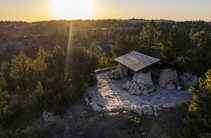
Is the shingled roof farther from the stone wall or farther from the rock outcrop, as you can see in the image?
the rock outcrop

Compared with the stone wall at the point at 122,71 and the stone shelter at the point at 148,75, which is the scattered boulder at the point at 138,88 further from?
the stone wall at the point at 122,71

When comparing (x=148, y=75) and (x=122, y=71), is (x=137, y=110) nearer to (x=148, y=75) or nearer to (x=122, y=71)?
(x=148, y=75)

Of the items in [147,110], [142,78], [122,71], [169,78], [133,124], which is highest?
[142,78]

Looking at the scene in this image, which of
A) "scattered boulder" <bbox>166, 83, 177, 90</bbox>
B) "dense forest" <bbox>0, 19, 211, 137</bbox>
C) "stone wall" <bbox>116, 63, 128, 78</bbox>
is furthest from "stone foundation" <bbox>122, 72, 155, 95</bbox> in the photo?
"dense forest" <bbox>0, 19, 211, 137</bbox>

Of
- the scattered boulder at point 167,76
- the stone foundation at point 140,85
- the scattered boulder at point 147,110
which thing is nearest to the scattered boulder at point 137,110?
the scattered boulder at point 147,110

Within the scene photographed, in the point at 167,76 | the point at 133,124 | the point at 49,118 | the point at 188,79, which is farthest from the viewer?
the point at 188,79

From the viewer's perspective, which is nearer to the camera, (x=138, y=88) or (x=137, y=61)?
(x=138, y=88)

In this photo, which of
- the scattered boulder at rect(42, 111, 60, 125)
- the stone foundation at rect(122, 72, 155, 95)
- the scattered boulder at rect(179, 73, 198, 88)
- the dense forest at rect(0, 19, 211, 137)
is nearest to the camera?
the dense forest at rect(0, 19, 211, 137)

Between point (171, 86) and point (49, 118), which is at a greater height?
point (171, 86)

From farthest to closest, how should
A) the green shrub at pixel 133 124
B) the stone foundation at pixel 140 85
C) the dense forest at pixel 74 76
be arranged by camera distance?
the stone foundation at pixel 140 85 → the green shrub at pixel 133 124 → the dense forest at pixel 74 76

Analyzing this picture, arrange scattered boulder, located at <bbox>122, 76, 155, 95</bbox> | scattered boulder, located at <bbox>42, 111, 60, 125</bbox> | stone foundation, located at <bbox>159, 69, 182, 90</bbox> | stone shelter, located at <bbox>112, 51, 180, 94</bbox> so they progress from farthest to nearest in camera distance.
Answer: stone foundation, located at <bbox>159, 69, 182, 90</bbox> < stone shelter, located at <bbox>112, 51, 180, 94</bbox> < scattered boulder, located at <bbox>122, 76, 155, 95</bbox> < scattered boulder, located at <bbox>42, 111, 60, 125</bbox>

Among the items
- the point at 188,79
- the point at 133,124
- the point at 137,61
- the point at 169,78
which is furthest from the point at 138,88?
the point at 188,79

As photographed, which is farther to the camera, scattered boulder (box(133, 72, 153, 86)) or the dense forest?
scattered boulder (box(133, 72, 153, 86))

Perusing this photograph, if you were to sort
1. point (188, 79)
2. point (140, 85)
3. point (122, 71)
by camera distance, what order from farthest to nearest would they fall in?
point (122, 71), point (188, 79), point (140, 85)
